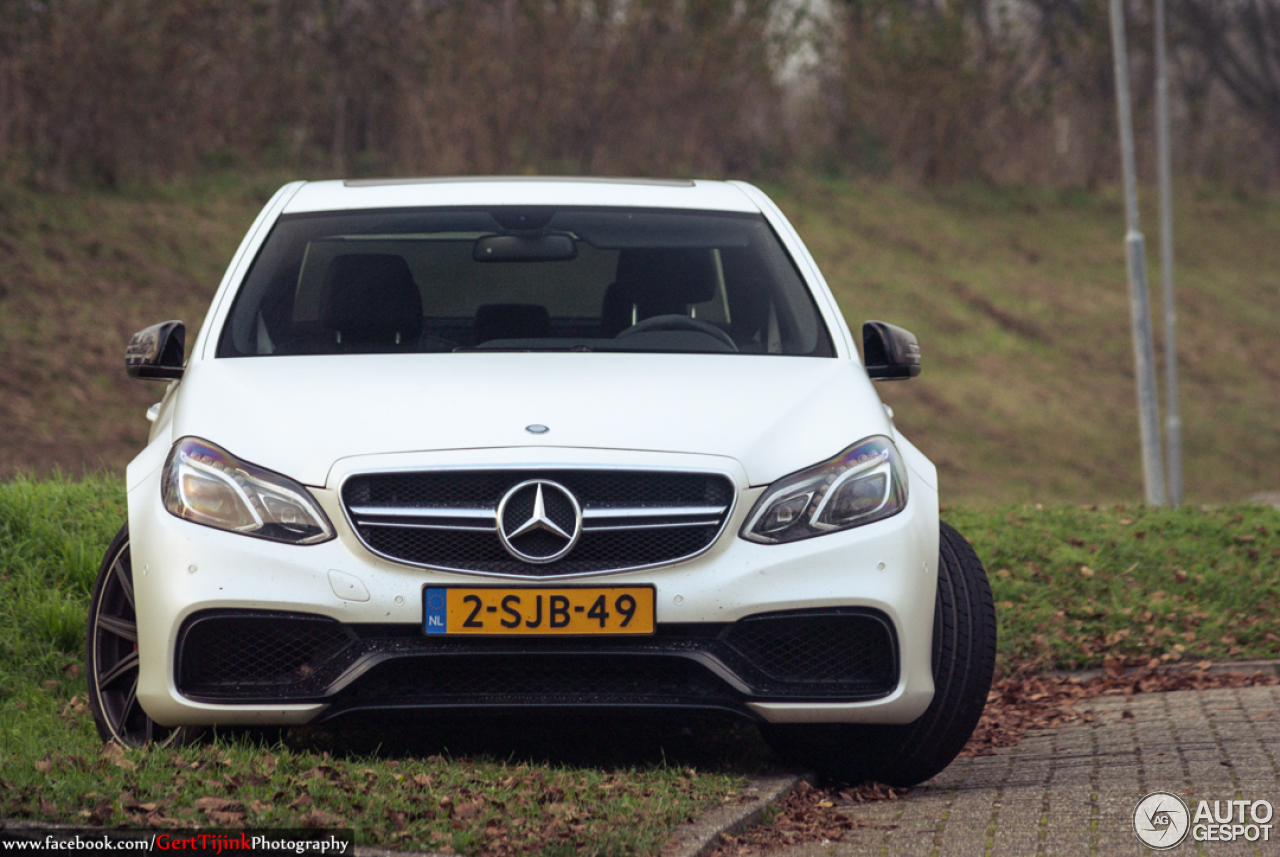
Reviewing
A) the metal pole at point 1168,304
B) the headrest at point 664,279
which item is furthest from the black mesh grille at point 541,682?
the metal pole at point 1168,304

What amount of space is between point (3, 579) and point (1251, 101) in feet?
121

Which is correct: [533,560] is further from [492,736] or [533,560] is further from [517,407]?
[492,736]

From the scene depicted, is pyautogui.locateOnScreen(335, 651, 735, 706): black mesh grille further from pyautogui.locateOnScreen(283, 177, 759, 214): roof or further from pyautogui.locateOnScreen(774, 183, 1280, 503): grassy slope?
pyautogui.locateOnScreen(774, 183, 1280, 503): grassy slope

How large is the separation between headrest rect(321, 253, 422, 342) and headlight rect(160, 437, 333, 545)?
1.06 meters

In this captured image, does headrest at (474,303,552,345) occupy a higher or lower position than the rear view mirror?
lower

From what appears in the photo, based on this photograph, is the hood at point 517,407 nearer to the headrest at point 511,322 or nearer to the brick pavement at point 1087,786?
the headrest at point 511,322

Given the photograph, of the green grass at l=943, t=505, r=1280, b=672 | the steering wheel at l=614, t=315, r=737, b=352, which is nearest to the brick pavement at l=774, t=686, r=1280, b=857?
the green grass at l=943, t=505, r=1280, b=672

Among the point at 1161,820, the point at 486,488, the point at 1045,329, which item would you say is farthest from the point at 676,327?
the point at 1045,329

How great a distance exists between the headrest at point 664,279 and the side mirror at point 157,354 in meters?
1.49

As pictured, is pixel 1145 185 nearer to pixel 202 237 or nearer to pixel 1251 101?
pixel 1251 101

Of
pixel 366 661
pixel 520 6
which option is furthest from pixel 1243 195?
pixel 366 661

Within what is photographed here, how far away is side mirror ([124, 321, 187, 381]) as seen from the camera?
4992 millimetres

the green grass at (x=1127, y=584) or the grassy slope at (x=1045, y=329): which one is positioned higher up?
the green grass at (x=1127, y=584)

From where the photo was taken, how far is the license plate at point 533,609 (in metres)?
4.02
